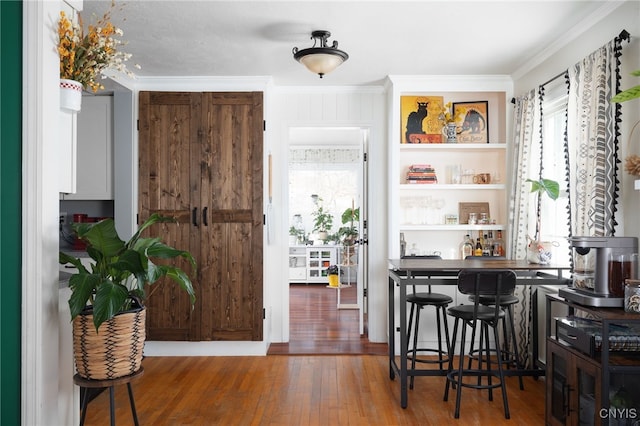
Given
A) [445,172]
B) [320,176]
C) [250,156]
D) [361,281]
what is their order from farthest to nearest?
[320,176], [361,281], [445,172], [250,156]

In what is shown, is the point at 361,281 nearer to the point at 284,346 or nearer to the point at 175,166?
the point at 284,346

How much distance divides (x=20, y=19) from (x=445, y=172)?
391 centimetres

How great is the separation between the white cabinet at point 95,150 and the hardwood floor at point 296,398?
170 cm

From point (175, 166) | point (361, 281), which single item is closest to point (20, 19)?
point (175, 166)

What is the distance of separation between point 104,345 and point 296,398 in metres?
1.81

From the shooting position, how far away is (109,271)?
226cm

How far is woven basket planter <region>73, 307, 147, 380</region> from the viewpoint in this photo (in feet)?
7.06

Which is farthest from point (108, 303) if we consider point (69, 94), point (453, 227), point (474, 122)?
point (474, 122)

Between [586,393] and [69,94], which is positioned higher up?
[69,94]

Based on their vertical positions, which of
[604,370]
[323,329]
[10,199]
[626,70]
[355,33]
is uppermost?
[355,33]

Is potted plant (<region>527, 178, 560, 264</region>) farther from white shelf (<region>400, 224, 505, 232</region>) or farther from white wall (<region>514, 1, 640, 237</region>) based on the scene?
white shelf (<region>400, 224, 505, 232</region>)

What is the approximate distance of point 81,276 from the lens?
6.98 feet

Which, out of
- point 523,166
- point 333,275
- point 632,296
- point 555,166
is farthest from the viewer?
point 333,275

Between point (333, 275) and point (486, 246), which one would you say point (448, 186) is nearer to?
point (486, 246)
